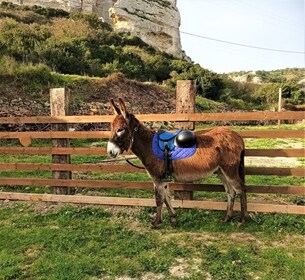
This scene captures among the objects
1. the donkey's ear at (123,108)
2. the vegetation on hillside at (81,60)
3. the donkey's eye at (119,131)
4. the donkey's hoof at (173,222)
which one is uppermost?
the vegetation on hillside at (81,60)

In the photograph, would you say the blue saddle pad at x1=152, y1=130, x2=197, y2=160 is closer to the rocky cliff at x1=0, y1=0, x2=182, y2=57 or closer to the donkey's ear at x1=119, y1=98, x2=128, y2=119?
the donkey's ear at x1=119, y1=98, x2=128, y2=119

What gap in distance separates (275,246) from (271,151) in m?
1.44

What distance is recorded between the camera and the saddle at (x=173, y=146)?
452 cm

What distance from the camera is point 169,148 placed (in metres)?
4.68

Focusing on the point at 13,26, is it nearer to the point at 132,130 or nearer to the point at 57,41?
the point at 57,41

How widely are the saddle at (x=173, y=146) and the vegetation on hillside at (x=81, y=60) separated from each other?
39.8ft

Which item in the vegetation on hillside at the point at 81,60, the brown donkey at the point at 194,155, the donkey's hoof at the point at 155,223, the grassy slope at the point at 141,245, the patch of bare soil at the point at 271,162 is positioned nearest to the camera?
the grassy slope at the point at 141,245

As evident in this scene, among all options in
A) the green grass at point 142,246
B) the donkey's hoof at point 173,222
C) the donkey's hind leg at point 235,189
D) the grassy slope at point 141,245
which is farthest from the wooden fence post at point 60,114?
the donkey's hind leg at point 235,189

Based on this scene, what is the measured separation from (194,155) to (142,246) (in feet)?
4.47

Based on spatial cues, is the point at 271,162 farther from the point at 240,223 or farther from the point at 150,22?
the point at 150,22

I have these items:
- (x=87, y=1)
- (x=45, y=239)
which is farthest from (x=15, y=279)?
(x=87, y=1)

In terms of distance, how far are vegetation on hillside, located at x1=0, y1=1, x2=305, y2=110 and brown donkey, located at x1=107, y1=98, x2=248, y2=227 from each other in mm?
12013

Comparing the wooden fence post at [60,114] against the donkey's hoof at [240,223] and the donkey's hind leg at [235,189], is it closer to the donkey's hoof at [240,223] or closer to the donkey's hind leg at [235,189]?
the donkey's hind leg at [235,189]

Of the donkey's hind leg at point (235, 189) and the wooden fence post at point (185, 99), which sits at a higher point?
the wooden fence post at point (185, 99)
